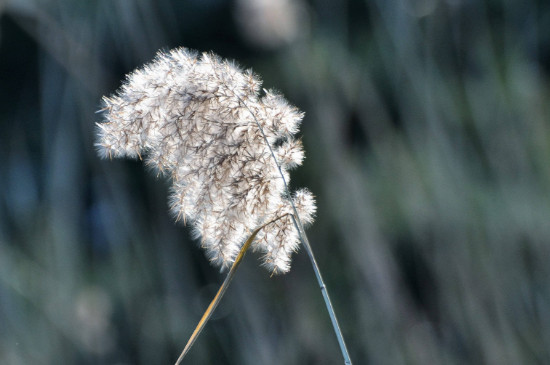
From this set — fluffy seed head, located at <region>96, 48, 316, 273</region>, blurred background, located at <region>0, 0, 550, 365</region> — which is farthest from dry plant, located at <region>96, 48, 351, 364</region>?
blurred background, located at <region>0, 0, 550, 365</region>

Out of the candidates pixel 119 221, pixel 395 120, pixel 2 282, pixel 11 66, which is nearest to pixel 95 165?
pixel 119 221

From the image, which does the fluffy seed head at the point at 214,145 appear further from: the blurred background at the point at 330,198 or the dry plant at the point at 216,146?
the blurred background at the point at 330,198

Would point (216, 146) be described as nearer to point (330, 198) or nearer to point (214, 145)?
point (214, 145)

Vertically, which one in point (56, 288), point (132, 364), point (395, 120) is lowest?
point (132, 364)

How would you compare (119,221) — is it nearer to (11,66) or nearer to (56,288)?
(56,288)

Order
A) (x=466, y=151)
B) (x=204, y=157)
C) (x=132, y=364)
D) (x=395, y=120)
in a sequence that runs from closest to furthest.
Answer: (x=204, y=157) < (x=466, y=151) < (x=395, y=120) < (x=132, y=364)

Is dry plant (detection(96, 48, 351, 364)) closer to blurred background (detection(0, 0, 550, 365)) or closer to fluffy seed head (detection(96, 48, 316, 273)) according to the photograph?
fluffy seed head (detection(96, 48, 316, 273))

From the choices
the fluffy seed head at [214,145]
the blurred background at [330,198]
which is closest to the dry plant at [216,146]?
the fluffy seed head at [214,145]

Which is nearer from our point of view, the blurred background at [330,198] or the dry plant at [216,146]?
the dry plant at [216,146]
